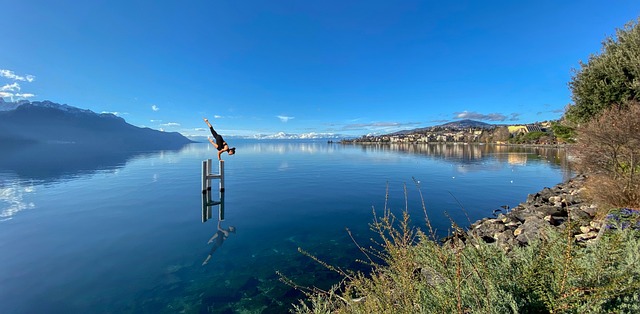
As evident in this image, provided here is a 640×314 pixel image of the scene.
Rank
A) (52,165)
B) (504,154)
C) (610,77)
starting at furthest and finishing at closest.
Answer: (504,154)
(52,165)
(610,77)

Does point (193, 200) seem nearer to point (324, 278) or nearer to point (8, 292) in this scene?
point (8, 292)

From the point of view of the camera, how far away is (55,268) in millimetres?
7371

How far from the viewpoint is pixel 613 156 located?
9.54 metres

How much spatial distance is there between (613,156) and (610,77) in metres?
5.92

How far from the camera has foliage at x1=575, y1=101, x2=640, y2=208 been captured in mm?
8055

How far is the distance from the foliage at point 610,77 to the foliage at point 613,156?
278 cm

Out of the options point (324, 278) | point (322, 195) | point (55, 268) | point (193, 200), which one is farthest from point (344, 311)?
point (193, 200)

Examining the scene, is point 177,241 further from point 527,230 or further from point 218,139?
point 527,230

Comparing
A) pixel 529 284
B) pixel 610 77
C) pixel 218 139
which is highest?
pixel 610 77

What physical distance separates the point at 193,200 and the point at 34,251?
309 inches

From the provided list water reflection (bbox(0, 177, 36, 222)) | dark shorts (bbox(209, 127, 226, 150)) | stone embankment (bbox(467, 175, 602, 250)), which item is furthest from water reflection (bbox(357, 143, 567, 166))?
water reflection (bbox(0, 177, 36, 222))

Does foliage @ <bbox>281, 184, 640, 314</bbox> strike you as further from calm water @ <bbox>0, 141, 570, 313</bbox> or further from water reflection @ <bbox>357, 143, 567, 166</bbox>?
water reflection @ <bbox>357, 143, 567, 166</bbox>

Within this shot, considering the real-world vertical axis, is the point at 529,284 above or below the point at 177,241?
above

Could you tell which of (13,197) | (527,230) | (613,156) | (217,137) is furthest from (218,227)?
(613,156)
